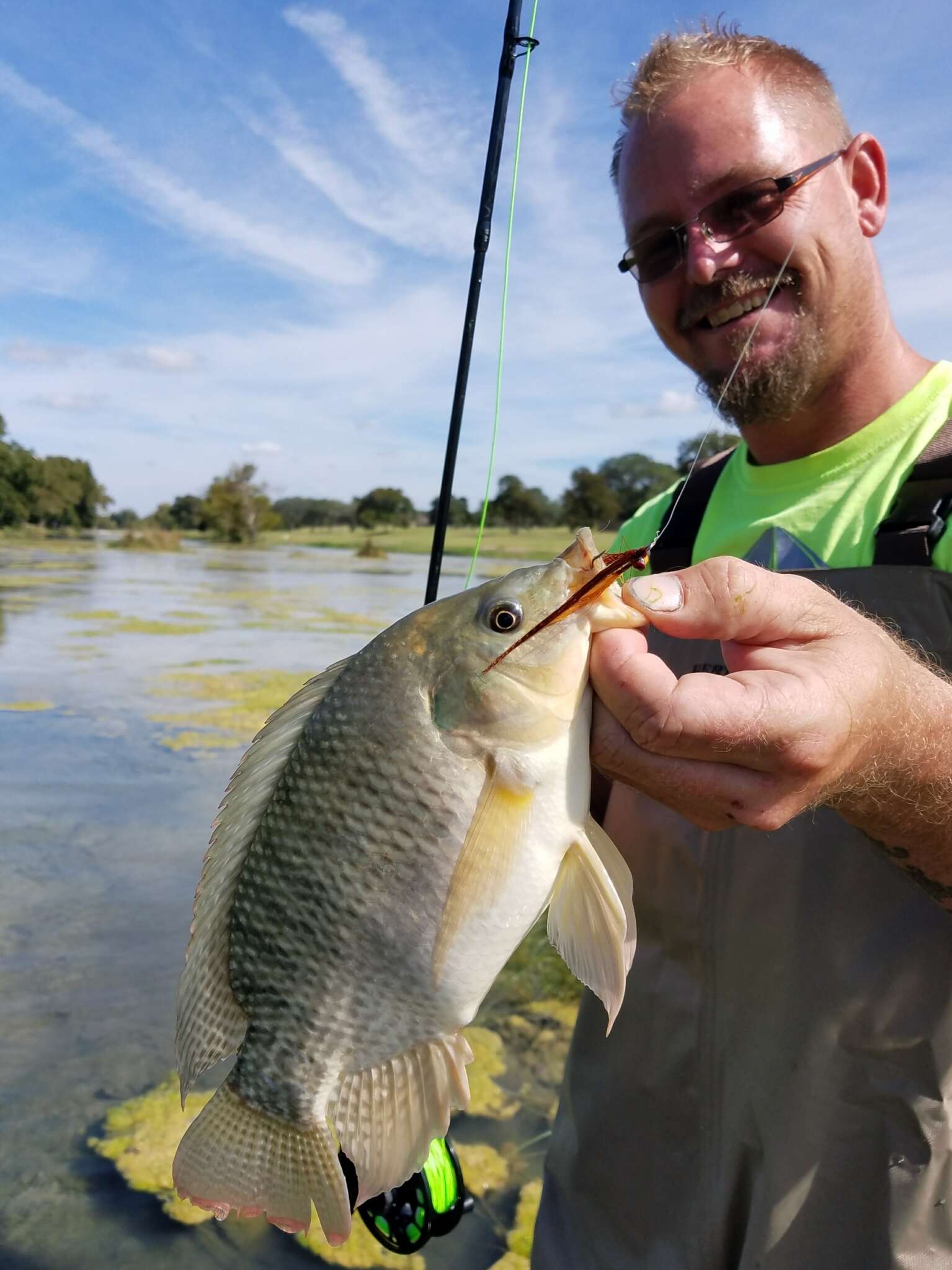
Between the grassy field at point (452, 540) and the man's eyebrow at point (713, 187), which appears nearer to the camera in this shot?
the man's eyebrow at point (713, 187)

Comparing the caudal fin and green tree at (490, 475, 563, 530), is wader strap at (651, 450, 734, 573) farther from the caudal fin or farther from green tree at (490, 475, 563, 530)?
green tree at (490, 475, 563, 530)

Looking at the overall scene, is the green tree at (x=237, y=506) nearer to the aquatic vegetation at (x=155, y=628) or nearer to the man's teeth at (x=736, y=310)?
the aquatic vegetation at (x=155, y=628)

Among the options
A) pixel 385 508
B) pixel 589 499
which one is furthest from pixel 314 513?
pixel 589 499

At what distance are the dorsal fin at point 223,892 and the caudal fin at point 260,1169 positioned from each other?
0.39 ft

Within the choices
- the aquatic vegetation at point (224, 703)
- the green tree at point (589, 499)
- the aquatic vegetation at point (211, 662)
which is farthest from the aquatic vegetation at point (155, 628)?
the green tree at point (589, 499)

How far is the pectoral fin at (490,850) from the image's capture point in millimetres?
1577

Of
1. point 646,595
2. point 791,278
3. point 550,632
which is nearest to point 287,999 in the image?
point 550,632

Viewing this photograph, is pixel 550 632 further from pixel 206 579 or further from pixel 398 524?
pixel 398 524

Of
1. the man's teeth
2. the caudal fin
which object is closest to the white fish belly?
the caudal fin

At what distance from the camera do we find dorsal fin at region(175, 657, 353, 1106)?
1.80 m

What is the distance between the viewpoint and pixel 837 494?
237 cm

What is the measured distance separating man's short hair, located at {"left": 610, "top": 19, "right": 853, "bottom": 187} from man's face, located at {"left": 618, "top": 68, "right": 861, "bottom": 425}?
0.05 metres

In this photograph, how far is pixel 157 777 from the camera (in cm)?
770

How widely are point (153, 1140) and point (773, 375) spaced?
384cm
